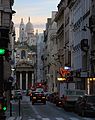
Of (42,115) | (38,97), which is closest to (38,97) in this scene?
(38,97)

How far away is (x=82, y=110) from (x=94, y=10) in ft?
75.4

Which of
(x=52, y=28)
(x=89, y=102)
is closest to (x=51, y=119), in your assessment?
(x=89, y=102)

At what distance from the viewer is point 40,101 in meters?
70.1

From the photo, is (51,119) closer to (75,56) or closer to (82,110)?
(82,110)

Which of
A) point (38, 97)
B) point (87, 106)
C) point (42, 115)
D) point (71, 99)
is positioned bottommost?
point (42, 115)

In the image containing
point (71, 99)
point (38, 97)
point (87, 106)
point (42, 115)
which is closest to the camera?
point (87, 106)

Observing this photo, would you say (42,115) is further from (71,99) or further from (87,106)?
(71,99)

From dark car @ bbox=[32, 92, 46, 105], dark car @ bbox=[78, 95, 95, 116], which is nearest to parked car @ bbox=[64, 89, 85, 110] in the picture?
dark car @ bbox=[78, 95, 95, 116]

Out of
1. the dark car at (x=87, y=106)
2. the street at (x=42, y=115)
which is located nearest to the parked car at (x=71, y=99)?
the street at (x=42, y=115)

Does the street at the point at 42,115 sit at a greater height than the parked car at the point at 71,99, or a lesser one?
lesser

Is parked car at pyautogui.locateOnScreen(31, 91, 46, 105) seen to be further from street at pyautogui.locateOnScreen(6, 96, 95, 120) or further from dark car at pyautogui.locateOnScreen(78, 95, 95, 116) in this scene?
dark car at pyautogui.locateOnScreen(78, 95, 95, 116)

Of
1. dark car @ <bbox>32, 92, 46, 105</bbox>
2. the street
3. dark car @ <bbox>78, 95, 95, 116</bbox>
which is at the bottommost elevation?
the street

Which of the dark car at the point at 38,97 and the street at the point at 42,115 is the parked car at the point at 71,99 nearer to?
the street at the point at 42,115

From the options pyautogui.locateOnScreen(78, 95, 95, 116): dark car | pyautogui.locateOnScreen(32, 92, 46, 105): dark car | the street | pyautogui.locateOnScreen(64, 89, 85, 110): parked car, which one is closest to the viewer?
the street
